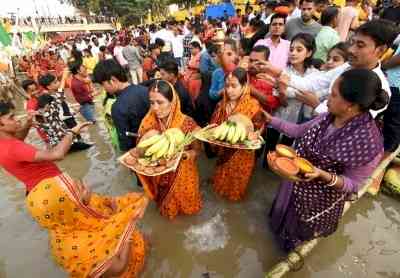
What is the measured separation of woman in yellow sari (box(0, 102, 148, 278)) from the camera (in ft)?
5.76

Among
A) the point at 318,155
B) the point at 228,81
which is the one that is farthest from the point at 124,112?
the point at 318,155

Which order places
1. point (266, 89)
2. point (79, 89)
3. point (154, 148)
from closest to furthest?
1. point (154, 148)
2. point (266, 89)
3. point (79, 89)

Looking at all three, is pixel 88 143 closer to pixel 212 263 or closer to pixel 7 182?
pixel 7 182

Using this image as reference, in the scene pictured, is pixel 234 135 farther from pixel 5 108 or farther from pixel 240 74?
pixel 5 108

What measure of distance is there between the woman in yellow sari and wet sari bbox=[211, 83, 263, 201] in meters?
1.41

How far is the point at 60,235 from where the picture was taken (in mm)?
1956

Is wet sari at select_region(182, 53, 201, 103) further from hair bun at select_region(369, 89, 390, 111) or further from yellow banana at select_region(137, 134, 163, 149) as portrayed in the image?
hair bun at select_region(369, 89, 390, 111)

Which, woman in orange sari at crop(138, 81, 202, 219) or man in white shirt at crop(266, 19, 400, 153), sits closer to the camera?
man in white shirt at crop(266, 19, 400, 153)

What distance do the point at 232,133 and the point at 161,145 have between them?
2.45 feet

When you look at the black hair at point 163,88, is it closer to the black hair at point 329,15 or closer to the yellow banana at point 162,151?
the yellow banana at point 162,151

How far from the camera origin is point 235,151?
10.8 ft

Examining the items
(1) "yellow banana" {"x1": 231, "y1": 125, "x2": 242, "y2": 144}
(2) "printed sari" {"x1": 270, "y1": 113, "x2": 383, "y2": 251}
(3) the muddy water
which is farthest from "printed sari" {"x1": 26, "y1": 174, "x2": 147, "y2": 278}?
(2) "printed sari" {"x1": 270, "y1": 113, "x2": 383, "y2": 251}

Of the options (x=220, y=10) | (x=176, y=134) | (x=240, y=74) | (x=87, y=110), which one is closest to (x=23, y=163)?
(x=176, y=134)

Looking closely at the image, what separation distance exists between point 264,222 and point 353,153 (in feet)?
5.83
